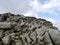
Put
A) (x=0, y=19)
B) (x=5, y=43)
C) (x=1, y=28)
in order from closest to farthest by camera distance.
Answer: (x=5, y=43), (x=1, y=28), (x=0, y=19)

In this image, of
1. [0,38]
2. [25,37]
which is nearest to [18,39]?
[25,37]

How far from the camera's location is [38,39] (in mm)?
37344

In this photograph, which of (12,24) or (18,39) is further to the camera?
(12,24)

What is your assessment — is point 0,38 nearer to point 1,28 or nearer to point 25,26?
point 1,28

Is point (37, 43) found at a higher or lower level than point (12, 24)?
lower

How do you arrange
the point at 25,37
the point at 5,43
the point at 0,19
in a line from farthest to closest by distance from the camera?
1. the point at 0,19
2. the point at 25,37
3. the point at 5,43

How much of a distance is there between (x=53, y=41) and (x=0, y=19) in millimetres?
17823

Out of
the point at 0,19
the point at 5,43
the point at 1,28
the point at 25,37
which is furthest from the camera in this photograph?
the point at 0,19

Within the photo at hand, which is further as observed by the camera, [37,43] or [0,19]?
[0,19]

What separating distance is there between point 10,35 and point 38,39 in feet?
21.7

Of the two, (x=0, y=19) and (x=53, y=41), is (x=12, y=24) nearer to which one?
(x=0, y=19)

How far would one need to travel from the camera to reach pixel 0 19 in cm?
4703

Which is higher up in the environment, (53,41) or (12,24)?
(12,24)

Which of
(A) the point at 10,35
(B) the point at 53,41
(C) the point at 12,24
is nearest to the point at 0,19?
(C) the point at 12,24
